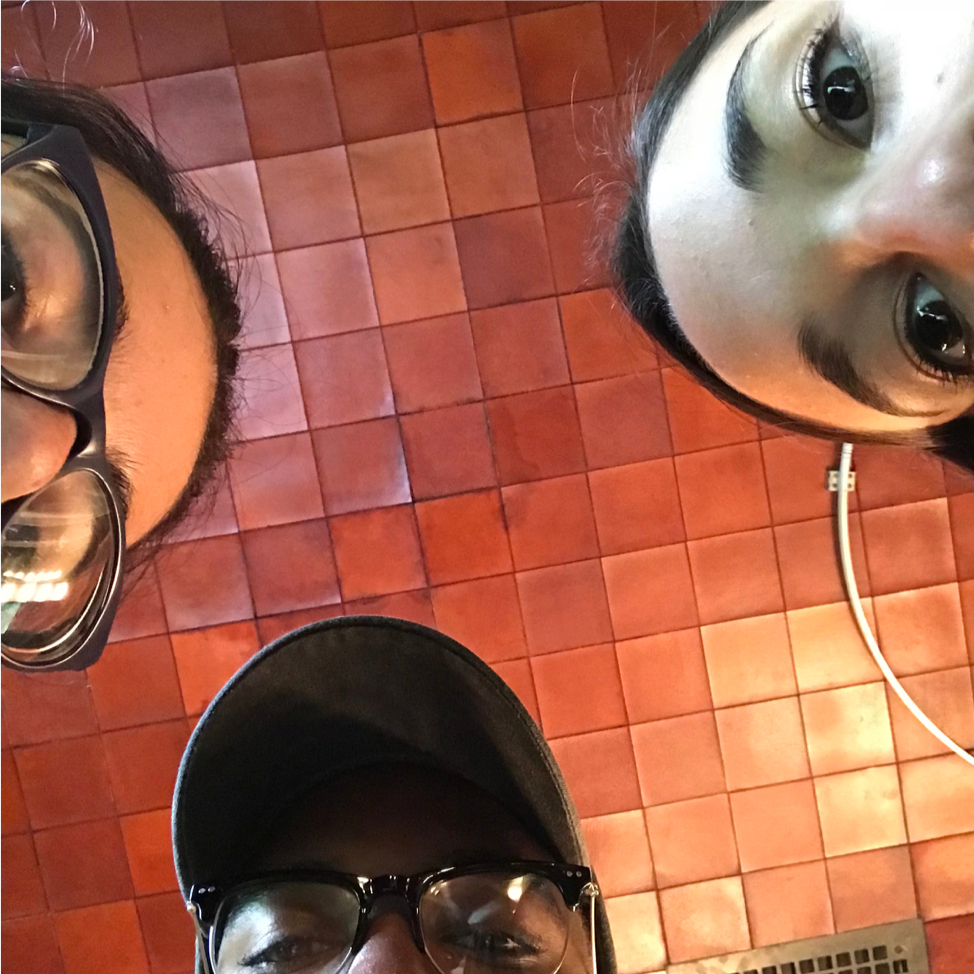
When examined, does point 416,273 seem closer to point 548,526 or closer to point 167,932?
point 548,526

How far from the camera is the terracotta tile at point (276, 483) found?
1.34 metres

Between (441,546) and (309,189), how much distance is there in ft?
2.09

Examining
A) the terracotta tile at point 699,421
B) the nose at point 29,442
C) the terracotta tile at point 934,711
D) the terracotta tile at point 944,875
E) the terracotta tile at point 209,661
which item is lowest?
the terracotta tile at point 944,875

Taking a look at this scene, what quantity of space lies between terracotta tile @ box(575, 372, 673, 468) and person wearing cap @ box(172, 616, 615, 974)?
2.13ft

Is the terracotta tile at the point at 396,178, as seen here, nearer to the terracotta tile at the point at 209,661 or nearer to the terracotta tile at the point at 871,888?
the terracotta tile at the point at 209,661

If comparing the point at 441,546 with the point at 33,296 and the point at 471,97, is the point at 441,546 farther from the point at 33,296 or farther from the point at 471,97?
the point at 33,296

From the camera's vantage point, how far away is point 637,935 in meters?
1.37

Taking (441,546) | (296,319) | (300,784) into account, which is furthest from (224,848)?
(296,319)

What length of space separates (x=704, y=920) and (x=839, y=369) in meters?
1.17

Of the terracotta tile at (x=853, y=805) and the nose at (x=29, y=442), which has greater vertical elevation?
the nose at (x=29, y=442)

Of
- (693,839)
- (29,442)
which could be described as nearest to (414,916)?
(29,442)

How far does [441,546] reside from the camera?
1353 mm

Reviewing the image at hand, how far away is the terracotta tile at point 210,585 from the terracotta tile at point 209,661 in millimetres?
21

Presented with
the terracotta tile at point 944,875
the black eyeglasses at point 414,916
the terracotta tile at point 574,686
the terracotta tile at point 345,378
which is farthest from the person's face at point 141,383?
the terracotta tile at point 944,875
